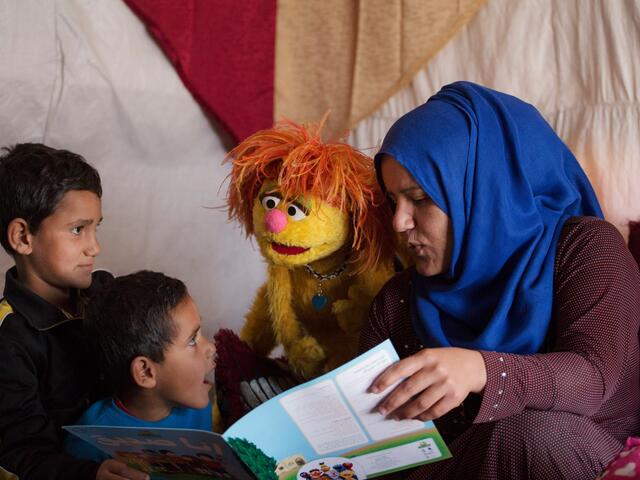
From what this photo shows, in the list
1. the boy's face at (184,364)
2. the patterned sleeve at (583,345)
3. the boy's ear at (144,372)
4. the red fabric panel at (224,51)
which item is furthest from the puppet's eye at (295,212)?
the red fabric panel at (224,51)

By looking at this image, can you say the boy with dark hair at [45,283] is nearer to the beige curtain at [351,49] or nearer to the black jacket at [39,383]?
the black jacket at [39,383]

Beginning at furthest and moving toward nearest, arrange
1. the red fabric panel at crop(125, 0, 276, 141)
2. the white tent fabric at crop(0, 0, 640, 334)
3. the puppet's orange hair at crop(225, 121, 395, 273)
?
the red fabric panel at crop(125, 0, 276, 141), the white tent fabric at crop(0, 0, 640, 334), the puppet's orange hair at crop(225, 121, 395, 273)

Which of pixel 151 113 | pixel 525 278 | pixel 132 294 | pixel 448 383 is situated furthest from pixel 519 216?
pixel 151 113

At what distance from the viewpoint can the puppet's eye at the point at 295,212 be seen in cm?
146

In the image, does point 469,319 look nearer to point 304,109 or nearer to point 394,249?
point 394,249

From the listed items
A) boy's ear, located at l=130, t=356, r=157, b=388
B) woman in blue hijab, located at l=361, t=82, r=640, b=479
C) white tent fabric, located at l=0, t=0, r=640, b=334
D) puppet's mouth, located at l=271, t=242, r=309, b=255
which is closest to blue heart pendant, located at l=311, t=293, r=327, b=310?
puppet's mouth, located at l=271, t=242, r=309, b=255

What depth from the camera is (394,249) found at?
1.53 metres

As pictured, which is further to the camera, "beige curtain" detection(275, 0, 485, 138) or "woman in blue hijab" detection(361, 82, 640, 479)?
"beige curtain" detection(275, 0, 485, 138)

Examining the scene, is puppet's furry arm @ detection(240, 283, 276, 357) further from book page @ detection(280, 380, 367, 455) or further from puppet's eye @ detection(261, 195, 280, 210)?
book page @ detection(280, 380, 367, 455)

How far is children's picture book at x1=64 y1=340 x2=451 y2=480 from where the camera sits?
1014 millimetres

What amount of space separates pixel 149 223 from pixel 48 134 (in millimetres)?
356

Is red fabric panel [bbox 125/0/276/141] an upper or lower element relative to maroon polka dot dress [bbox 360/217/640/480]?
upper

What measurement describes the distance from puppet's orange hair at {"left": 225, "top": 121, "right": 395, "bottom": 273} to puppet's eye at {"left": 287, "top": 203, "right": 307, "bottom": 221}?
2 cm

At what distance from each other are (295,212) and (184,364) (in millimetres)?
339
